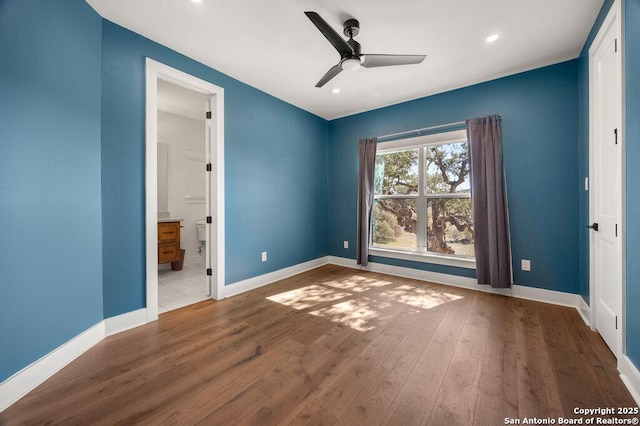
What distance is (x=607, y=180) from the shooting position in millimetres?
1900

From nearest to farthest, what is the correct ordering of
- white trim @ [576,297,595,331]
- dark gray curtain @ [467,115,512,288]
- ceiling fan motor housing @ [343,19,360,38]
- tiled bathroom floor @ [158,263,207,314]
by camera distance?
ceiling fan motor housing @ [343,19,360,38] → white trim @ [576,297,595,331] → tiled bathroom floor @ [158,263,207,314] → dark gray curtain @ [467,115,512,288]

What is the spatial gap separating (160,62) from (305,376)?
302 cm

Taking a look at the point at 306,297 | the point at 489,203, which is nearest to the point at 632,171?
the point at 489,203

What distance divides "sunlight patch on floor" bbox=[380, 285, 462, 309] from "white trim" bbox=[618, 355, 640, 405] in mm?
1312

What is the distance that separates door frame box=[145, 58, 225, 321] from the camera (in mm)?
2277

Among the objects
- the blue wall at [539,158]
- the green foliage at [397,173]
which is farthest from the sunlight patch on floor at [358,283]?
the green foliage at [397,173]

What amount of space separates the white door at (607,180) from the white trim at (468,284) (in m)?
0.58

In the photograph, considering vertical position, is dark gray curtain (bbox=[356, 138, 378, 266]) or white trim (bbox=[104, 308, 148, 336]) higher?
dark gray curtain (bbox=[356, 138, 378, 266])

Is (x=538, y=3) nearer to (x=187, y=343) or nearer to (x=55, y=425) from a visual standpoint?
(x=187, y=343)

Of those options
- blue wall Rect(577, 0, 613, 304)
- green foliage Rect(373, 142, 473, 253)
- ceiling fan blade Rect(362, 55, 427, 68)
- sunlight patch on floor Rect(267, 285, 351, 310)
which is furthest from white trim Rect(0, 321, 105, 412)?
blue wall Rect(577, 0, 613, 304)

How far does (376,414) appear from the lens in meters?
1.26

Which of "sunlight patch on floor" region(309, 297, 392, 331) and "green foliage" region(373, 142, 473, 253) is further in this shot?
"green foliage" region(373, 142, 473, 253)

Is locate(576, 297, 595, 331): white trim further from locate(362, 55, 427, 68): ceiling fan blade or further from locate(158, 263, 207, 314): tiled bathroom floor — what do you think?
locate(158, 263, 207, 314): tiled bathroom floor

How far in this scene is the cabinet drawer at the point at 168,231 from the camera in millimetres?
3721
